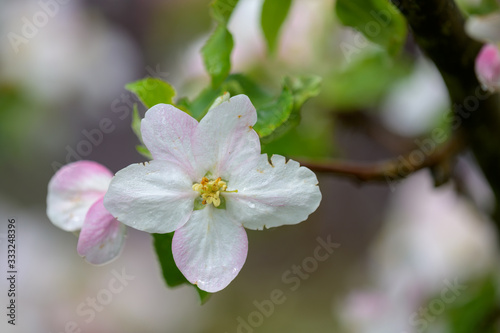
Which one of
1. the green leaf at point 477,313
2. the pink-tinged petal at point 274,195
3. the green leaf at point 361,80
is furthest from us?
the green leaf at point 361,80

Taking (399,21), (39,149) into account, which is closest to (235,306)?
(39,149)

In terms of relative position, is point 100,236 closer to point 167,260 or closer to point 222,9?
point 167,260

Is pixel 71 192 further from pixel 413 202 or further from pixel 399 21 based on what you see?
pixel 413 202

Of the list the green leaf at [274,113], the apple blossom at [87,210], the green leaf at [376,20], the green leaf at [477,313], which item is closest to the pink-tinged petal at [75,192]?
the apple blossom at [87,210]

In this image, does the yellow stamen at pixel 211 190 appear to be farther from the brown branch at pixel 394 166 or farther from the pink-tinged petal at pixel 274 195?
the brown branch at pixel 394 166

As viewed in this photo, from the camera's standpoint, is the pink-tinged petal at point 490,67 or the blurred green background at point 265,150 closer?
the pink-tinged petal at point 490,67

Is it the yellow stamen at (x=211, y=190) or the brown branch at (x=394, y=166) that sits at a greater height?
the yellow stamen at (x=211, y=190)
